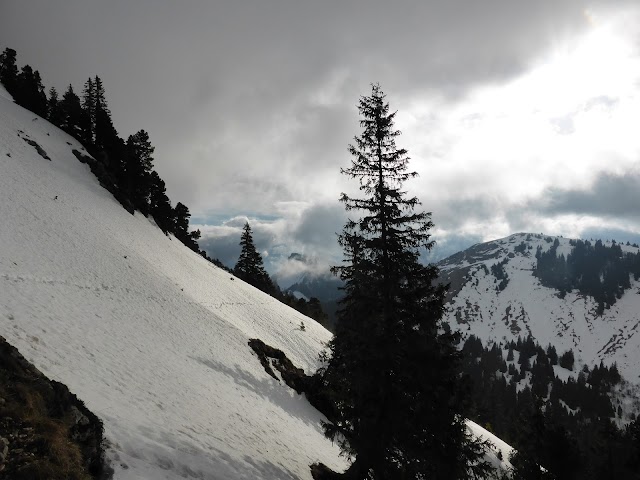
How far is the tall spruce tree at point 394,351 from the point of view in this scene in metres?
12.3

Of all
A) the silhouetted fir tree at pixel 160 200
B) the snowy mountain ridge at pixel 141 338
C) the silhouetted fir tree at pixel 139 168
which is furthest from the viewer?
the silhouetted fir tree at pixel 160 200

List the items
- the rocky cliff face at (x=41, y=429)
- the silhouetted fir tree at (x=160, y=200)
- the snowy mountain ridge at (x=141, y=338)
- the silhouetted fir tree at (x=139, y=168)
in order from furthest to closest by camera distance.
Answer: the silhouetted fir tree at (x=160, y=200)
the silhouetted fir tree at (x=139, y=168)
the snowy mountain ridge at (x=141, y=338)
the rocky cliff face at (x=41, y=429)

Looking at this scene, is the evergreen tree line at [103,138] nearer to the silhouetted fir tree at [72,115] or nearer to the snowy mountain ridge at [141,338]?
the silhouetted fir tree at [72,115]

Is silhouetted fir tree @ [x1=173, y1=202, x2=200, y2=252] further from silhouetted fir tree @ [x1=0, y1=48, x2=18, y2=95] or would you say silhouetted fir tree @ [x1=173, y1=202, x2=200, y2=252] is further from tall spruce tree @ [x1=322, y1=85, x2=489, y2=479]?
tall spruce tree @ [x1=322, y1=85, x2=489, y2=479]

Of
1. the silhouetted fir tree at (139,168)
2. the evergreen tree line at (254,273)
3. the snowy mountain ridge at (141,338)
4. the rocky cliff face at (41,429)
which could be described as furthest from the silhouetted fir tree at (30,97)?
the rocky cliff face at (41,429)

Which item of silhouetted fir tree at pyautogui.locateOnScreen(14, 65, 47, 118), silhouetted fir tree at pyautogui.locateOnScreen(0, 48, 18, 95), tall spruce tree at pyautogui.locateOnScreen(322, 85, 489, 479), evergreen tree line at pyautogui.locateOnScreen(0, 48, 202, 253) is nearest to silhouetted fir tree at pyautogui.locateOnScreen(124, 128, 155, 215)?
evergreen tree line at pyautogui.locateOnScreen(0, 48, 202, 253)

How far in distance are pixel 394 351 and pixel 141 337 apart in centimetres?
1357

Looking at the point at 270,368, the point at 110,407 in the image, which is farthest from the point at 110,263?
the point at 110,407

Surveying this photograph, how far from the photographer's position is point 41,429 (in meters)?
7.36

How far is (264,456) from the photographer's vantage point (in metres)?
14.6

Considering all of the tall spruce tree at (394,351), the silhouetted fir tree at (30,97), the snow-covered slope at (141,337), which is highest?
the silhouetted fir tree at (30,97)

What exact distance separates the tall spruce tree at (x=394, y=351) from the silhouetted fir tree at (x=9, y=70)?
66932mm

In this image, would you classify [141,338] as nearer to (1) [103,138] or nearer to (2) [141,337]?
(2) [141,337]

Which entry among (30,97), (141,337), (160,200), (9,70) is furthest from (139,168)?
(141,337)
